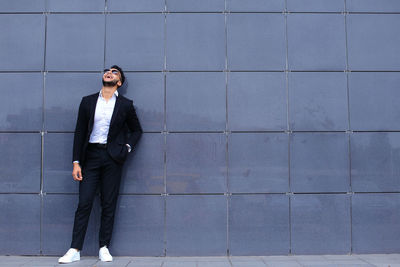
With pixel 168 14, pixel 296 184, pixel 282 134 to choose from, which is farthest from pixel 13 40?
pixel 296 184

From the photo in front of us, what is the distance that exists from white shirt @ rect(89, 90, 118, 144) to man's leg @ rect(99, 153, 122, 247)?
0.88 feet

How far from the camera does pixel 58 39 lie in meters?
5.11

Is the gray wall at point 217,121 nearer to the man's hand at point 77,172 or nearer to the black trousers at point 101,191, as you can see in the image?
the black trousers at point 101,191

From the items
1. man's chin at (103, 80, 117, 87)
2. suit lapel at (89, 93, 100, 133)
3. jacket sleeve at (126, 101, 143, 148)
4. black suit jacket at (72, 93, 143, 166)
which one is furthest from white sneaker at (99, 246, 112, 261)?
man's chin at (103, 80, 117, 87)

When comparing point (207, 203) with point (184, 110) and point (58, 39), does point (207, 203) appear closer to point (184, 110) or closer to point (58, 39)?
point (184, 110)

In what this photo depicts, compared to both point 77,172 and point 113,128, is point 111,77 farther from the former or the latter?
point 77,172

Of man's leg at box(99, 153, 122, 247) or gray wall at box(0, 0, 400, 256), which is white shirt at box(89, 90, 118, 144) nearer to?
man's leg at box(99, 153, 122, 247)

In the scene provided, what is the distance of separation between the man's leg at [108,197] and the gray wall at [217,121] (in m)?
0.23

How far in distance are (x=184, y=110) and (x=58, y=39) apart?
6.76 feet

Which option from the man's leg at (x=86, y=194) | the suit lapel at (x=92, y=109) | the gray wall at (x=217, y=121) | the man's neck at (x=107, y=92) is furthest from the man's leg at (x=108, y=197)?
the man's neck at (x=107, y=92)

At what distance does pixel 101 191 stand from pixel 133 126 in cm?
96

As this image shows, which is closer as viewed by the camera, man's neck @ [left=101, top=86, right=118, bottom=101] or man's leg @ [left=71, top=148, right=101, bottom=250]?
man's leg @ [left=71, top=148, right=101, bottom=250]

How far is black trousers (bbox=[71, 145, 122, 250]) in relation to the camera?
15.2ft

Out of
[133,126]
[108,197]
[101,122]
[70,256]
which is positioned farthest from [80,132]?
[70,256]
